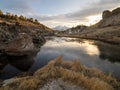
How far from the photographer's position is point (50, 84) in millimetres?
11164

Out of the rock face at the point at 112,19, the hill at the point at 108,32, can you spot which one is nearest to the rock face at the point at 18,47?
the hill at the point at 108,32

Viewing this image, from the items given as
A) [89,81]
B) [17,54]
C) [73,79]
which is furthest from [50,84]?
[17,54]

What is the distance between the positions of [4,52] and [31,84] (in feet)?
74.3

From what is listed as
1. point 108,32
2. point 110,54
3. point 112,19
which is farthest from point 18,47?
point 112,19

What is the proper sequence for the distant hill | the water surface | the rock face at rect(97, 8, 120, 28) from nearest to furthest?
the water surface → the distant hill → the rock face at rect(97, 8, 120, 28)

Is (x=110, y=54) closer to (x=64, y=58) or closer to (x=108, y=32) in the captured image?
(x=64, y=58)

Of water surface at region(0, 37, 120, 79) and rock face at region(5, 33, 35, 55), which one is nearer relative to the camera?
water surface at region(0, 37, 120, 79)

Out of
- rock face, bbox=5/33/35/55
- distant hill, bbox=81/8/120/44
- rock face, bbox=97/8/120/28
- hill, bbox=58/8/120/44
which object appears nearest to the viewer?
rock face, bbox=5/33/35/55

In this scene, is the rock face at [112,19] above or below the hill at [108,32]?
above

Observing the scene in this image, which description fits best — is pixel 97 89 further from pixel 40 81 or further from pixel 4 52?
pixel 4 52

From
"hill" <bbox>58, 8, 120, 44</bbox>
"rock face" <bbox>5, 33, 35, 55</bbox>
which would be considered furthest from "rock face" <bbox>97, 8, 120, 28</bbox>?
"rock face" <bbox>5, 33, 35, 55</bbox>

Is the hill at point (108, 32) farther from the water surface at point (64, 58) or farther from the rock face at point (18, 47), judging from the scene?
the rock face at point (18, 47)

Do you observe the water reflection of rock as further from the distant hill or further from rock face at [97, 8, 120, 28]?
rock face at [97, 8, 120, 28]

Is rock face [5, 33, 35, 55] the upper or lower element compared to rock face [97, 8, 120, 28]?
lower
